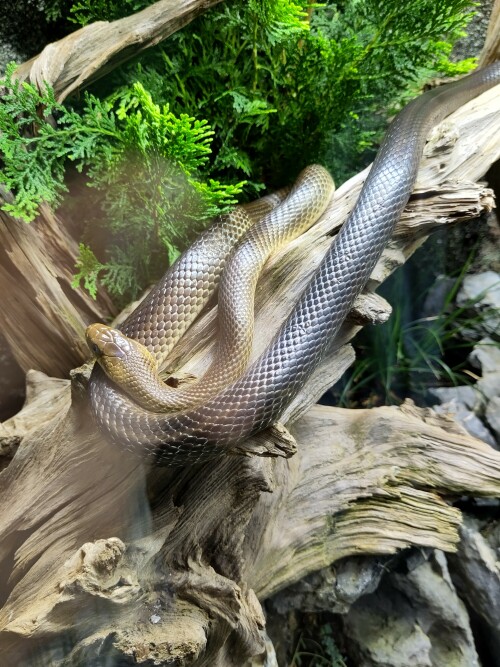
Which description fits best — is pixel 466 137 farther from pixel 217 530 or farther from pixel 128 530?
pixel 128 530

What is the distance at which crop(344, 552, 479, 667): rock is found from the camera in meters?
2.78

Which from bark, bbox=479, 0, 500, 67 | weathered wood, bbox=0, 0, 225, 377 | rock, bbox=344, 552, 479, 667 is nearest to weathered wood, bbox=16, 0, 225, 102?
weathered wood, bbox=0, 0, 225, 377

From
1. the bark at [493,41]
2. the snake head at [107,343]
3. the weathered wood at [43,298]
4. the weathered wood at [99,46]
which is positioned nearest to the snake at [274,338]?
the snake head at [107,343]

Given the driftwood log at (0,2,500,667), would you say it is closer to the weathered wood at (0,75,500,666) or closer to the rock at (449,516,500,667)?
the weathered wood at (0,75,500,666)

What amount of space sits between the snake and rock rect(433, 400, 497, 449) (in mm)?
1571

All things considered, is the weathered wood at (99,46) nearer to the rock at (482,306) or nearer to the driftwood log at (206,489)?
the driftwood log at (206,489)

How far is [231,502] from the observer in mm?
2084

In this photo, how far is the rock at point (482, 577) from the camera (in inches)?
114

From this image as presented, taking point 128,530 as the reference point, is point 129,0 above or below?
above

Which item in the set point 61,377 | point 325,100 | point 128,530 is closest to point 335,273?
point 325,100

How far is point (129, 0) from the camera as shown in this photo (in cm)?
242

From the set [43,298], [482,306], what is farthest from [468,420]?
[43,298]

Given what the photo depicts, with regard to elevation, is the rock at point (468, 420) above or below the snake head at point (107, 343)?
below

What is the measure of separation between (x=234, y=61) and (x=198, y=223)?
0.88 m
